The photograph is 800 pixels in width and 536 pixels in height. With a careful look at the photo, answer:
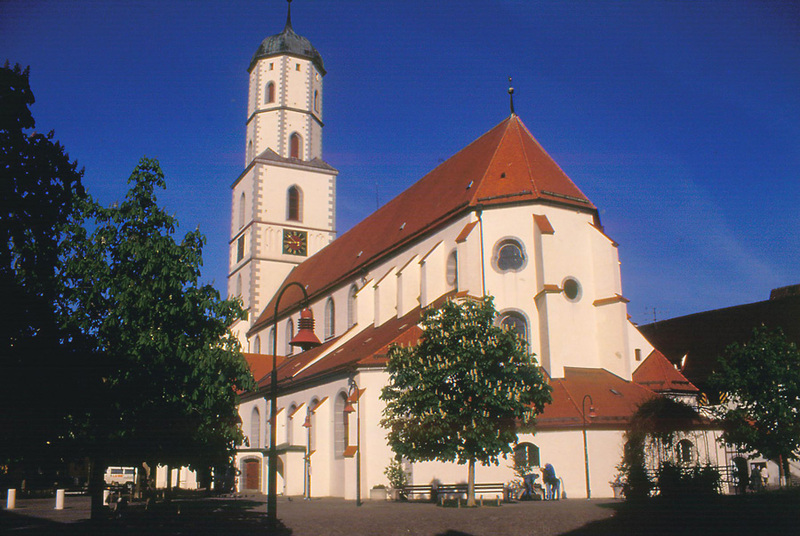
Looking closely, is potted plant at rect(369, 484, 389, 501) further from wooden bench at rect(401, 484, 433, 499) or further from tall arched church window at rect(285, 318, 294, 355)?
tall arched church window at rect(285, 318, 294, 355)

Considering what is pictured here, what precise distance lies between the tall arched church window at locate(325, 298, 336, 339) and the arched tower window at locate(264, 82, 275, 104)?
17.5 metres

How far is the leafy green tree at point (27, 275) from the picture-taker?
967 cm

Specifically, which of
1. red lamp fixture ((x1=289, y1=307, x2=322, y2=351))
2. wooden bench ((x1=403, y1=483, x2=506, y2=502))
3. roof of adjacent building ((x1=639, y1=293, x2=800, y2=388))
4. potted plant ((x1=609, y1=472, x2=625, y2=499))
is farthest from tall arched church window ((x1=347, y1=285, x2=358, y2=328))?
red lamp fixture ((x1=289, y1=307, x2=322, y2=351))

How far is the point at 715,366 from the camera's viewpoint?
42656 mm

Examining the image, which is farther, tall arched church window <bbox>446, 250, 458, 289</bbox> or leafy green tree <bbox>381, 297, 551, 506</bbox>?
tall arched church window <bbox>446, 250, 458, 289</bbox>

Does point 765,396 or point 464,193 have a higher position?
point 464,193

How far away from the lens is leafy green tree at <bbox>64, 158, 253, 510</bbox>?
52.9ft

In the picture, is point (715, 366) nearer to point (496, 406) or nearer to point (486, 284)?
point (486, 284)

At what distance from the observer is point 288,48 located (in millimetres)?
51938

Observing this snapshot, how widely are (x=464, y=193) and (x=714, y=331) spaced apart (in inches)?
887

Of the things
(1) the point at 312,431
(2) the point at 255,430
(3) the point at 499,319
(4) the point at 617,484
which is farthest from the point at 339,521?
(2) the point at 255,430

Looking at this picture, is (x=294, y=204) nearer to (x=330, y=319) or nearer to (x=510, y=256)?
(x=330, y=319)

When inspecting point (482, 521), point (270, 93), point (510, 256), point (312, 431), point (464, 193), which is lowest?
point (482, 521)

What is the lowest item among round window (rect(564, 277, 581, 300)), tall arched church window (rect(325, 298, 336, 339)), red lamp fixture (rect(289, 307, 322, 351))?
red lamp fixture (rect(289, 307, 322, 351))
